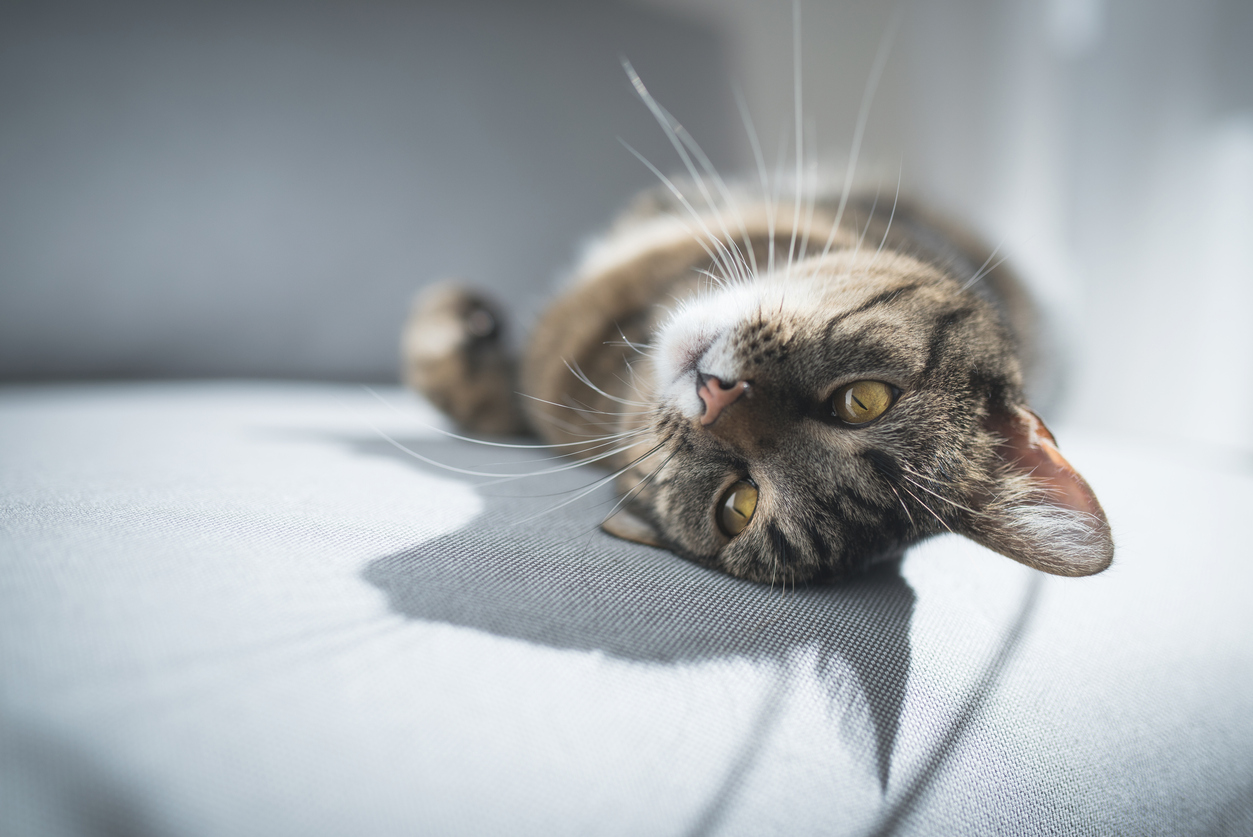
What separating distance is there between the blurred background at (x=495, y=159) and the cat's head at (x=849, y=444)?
0.69 metres

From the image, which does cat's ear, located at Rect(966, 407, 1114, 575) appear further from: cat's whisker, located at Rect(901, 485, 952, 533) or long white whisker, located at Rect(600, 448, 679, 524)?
long white whisker, located at Rect(600, 448, 679, 524)

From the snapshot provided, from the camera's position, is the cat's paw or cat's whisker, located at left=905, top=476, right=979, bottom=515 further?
the cat's paw

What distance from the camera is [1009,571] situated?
22.9 inches

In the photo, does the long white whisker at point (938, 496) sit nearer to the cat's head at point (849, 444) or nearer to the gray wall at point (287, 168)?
the cat's head at point (849, 444)

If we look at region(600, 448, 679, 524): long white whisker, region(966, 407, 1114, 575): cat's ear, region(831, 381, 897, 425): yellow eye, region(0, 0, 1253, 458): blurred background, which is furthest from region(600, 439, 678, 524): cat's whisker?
region(0, 0, 1253, 458): blurred background

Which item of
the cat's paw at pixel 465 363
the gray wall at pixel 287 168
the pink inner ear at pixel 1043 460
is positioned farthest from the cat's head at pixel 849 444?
the gray wall at pixel 287 168

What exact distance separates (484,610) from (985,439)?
0.46m

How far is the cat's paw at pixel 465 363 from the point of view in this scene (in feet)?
3.22

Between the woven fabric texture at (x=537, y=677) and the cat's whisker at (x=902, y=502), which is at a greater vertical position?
the cat's whisker at (x=902, y=502)

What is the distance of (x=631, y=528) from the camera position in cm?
61

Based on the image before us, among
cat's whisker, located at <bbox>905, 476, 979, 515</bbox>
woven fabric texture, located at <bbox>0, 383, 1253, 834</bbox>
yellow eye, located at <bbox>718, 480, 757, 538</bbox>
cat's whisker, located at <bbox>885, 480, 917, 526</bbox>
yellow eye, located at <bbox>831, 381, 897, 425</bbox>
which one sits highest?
yellow eye, located at <bbox>831, 381, 897, 425</bbox>

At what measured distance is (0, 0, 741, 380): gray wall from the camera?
40.5 inches

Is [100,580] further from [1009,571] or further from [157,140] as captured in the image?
[157,140]

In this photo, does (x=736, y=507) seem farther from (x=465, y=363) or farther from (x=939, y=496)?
(x=465, y=363)
